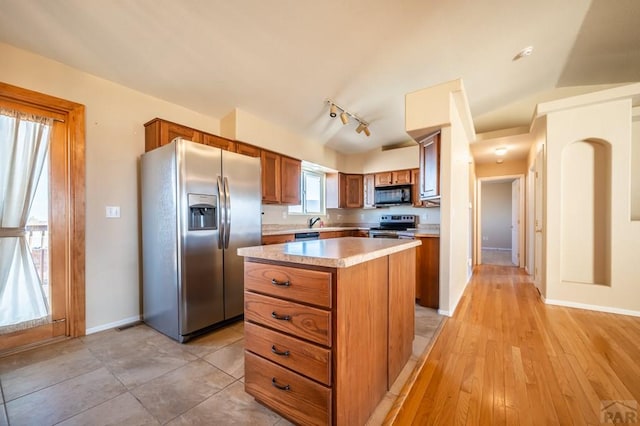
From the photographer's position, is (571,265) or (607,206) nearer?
(607,206)

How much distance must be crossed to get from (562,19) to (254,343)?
443cm

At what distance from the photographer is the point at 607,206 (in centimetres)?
295

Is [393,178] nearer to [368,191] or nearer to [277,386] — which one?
[368,191]

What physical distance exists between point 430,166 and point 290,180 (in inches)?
84.1

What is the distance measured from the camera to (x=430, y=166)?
3.07 metres

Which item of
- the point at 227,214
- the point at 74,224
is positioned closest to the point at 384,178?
the point at 227,214

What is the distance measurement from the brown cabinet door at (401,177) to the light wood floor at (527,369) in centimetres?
283

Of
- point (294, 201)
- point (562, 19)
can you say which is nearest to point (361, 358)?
point (294, 201)

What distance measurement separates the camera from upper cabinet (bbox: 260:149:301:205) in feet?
12.0

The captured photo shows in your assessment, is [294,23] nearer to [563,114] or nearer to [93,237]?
[93,237]

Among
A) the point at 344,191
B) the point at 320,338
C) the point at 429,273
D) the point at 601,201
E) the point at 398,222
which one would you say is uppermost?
the point at 344,191

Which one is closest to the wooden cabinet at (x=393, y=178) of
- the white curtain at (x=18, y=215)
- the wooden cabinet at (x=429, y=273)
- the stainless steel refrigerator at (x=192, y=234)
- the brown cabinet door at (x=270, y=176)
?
the wooden cabinet at (x=429, y=273)

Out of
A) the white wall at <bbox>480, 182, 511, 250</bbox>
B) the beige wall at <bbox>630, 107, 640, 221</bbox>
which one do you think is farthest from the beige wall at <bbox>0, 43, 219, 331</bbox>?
the white wall at <bbox>480, 182, 511, 250</bbox>

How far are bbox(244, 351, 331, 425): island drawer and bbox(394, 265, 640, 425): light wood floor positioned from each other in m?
0.55
